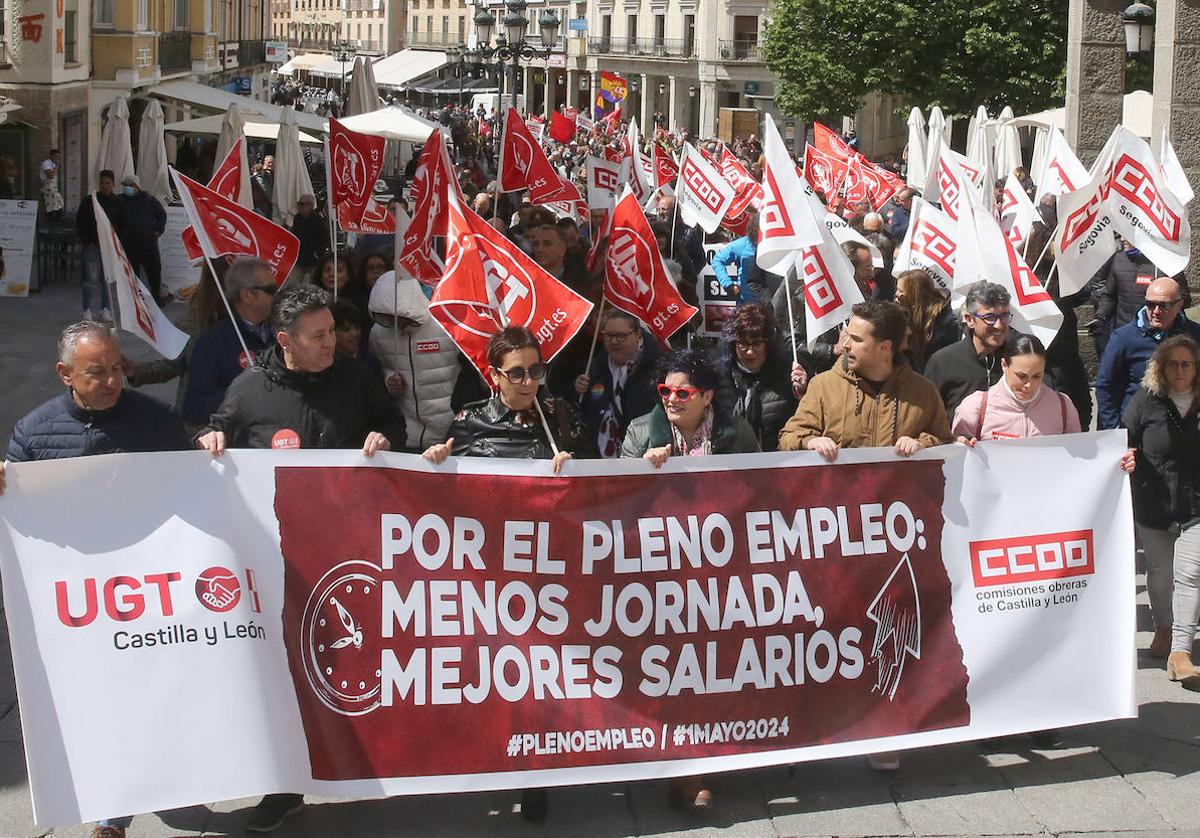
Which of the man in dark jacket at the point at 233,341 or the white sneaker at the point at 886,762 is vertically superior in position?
the man in dark jacket at the point at 233,341

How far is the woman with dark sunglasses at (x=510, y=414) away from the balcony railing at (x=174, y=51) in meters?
27.9

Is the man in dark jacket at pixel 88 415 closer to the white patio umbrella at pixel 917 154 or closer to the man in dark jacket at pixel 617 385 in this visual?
the man in dark jacket at pixel 617 385

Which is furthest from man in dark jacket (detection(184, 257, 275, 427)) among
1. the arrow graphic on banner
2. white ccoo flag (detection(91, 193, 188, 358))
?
the arrow graphic on banner

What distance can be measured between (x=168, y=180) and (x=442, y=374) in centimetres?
1416

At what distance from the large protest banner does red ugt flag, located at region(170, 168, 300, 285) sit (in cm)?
322

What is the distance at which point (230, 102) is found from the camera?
25250 mm

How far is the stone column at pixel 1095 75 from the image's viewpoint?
1630 cm

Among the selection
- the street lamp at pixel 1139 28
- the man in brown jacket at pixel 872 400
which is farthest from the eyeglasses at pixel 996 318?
the street lamp at pixel 1139 28

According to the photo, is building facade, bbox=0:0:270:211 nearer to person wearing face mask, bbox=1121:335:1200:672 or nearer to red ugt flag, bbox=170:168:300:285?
red ugt flag, bbox=170:168:300:285

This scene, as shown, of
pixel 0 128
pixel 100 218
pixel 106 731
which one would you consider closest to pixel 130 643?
pixel 106 731

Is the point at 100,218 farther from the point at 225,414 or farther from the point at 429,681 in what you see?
the point at 429,681

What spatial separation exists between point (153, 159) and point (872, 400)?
54.7ft

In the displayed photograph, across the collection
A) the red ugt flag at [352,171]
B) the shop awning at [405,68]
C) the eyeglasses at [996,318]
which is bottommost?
the eyeglasses at [996,318]

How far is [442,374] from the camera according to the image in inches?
316
